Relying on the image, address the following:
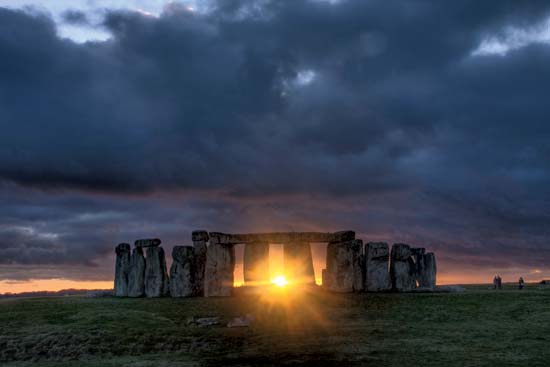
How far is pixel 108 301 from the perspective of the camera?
2778 cm

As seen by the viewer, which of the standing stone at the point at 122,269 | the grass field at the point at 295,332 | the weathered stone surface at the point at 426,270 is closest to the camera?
the grass field at the point at 295,332

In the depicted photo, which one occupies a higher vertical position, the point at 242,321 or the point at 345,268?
the point at 345,268

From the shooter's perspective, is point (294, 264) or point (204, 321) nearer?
point (204, 321)

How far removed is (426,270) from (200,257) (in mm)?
11974

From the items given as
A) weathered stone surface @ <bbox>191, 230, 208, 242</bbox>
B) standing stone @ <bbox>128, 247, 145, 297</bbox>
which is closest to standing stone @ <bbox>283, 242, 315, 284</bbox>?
weathered stone surface @ <bbox>191, 230, 208, 242</bbox>

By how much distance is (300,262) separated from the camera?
93.6 ft

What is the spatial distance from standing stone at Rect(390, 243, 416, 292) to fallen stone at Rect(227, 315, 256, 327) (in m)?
10.0

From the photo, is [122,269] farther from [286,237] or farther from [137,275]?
[286,237]

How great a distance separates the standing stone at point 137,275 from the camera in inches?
1222

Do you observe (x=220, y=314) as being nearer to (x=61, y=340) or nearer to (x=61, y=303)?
(x=61, y=340)

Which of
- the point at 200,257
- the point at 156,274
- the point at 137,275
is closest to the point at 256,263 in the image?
the point at 200,257

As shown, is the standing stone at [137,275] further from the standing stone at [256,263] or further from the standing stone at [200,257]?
the standing stone at [256,263]

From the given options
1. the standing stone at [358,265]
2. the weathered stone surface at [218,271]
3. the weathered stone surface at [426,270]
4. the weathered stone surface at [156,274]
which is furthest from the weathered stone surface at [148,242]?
the weathered stone surface at [426,270]

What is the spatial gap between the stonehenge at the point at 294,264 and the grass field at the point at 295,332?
252 cm
